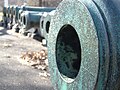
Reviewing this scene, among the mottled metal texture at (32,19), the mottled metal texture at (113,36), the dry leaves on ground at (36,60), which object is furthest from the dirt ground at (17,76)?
the mottled metal texture at (32,19)

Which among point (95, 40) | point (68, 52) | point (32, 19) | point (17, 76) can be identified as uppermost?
point (95, 40)

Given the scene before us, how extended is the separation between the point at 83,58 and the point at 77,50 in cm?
44

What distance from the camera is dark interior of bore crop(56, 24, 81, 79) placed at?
2242mm

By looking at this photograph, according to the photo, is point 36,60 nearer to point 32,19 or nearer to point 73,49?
point 73,49

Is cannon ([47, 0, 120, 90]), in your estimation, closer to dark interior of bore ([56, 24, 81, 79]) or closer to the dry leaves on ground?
dark interior of bore ([56, 24, 81, 79])

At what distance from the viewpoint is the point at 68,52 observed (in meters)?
2.29

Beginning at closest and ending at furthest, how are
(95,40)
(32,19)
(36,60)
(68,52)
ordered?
(95,40) < (68,52) < (36,60) < (32,19)

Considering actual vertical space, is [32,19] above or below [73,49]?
below

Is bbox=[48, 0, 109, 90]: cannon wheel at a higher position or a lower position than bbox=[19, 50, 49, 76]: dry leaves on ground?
higher

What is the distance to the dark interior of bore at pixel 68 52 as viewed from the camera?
224cm

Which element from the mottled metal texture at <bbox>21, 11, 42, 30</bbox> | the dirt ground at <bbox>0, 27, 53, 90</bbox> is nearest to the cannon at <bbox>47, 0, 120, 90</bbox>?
the dirt ground at <bbox>0, 27, 53, 90</bbox>

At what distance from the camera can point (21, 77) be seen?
3947 millimetres

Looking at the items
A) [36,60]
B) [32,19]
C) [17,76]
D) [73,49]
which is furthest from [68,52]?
[32,19]

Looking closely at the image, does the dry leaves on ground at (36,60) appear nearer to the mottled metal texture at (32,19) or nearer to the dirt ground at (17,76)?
the dirt ground at (17,76)
